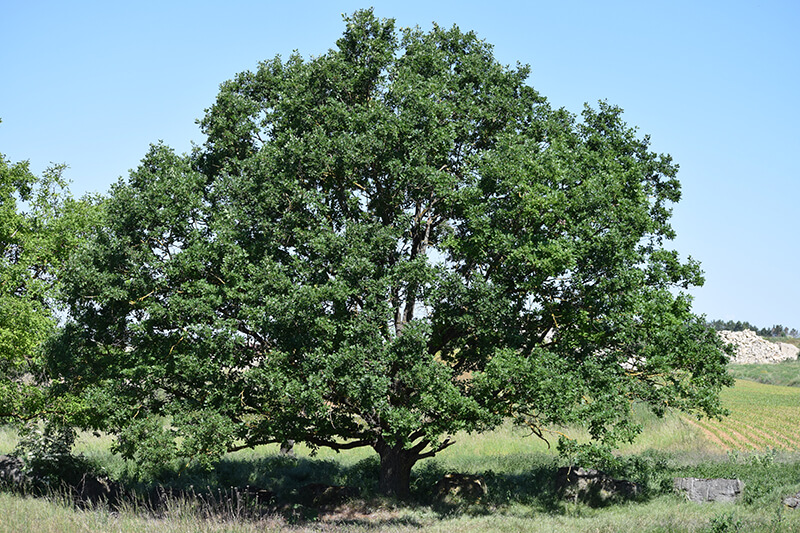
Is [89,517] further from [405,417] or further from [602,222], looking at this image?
[602,222]

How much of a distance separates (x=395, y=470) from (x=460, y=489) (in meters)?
3.05

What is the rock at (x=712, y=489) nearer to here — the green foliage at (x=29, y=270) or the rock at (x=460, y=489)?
the rock at (x=460, y=489)

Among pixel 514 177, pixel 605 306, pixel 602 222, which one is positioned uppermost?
pixel 514 177

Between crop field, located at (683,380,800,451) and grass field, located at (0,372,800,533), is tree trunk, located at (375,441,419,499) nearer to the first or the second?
grass field, located at (0,372,800,533)

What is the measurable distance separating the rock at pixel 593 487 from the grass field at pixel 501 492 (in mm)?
671

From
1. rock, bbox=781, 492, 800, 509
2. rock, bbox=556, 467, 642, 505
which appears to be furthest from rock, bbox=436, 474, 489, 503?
rock, bbox=781, 492, 800, 509

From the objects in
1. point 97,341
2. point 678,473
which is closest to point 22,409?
point 97,341

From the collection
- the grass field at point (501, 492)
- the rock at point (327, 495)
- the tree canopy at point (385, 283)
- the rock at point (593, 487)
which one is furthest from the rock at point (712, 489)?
the rock at point (327, 495)

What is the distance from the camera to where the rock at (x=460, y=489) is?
2669 cm

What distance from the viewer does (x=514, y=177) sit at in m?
20.6

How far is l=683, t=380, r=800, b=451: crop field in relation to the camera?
43656 mm

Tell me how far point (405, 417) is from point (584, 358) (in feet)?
21.3

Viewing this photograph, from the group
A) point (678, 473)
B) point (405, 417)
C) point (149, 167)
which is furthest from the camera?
point (678, 473)

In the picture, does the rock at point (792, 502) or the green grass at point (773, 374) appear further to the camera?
the green grass at point (773, 374)
